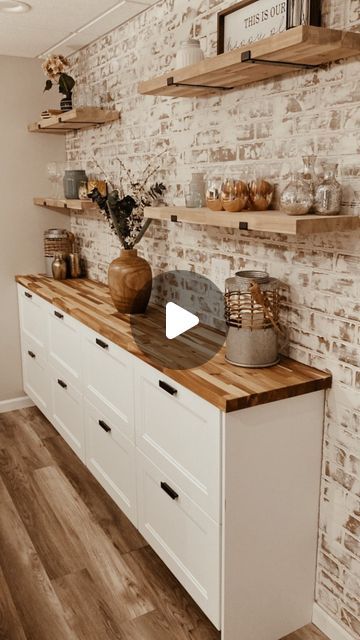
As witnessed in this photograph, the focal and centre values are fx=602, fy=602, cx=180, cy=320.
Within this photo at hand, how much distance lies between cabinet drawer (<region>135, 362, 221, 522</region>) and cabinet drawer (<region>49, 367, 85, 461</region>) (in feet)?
2.68

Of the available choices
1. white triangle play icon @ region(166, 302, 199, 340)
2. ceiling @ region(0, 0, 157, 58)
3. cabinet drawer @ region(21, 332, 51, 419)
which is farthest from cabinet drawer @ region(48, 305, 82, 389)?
ceiling @ region(0, 0, 157, 58)

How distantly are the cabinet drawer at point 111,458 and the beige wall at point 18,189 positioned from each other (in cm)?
135

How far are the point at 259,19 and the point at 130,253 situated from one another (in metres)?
1.26

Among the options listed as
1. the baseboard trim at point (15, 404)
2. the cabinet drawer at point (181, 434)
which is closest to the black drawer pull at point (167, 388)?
the cabinet drawer at point (181, 434)

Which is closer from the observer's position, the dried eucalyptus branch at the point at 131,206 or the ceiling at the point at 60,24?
the ceiling at the point at 60,24

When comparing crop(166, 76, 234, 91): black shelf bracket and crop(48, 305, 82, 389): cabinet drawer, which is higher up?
crop(166, 76, 234, 91): black shelf bracket

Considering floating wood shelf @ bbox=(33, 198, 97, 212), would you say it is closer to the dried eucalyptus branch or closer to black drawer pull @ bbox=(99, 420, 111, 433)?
the dried eucalyptus branch

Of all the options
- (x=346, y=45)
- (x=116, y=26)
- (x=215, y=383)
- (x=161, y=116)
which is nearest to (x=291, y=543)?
(x=215, y=383)

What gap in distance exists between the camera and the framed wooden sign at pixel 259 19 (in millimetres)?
1839

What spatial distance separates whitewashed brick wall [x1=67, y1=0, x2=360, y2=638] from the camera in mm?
1882

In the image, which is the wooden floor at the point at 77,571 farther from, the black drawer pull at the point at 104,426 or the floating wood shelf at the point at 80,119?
the floating wood shelf at the point at 80,119

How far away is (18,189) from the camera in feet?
13.4
